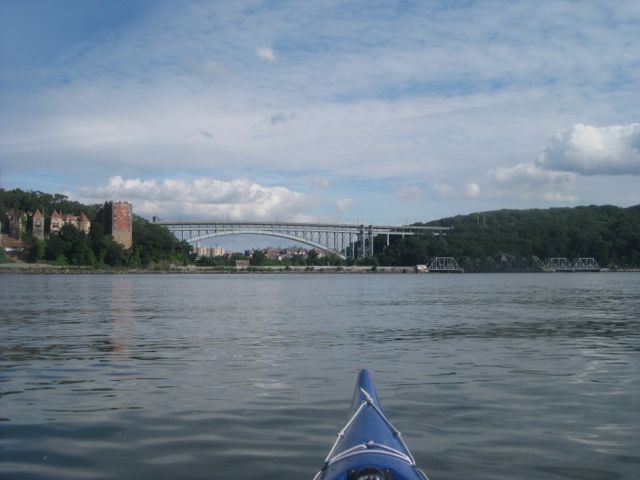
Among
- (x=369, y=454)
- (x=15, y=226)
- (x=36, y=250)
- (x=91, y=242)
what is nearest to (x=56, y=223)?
(x=15, y=226)

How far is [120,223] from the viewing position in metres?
169

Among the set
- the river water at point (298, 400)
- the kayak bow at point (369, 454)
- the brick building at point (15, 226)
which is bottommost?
the river water at point (298, 400)

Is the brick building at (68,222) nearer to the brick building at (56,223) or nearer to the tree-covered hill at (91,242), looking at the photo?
the brick building at (56,223)

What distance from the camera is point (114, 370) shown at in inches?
537

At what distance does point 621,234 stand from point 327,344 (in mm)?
189528

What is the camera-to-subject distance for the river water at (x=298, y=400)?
7.46m

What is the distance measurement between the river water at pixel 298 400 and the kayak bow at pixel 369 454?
3.91 feet

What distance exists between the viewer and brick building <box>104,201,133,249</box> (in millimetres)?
168125

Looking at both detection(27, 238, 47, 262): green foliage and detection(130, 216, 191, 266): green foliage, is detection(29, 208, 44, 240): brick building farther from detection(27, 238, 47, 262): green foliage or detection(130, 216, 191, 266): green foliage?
detection(130, 216, 191, 266): green foliage

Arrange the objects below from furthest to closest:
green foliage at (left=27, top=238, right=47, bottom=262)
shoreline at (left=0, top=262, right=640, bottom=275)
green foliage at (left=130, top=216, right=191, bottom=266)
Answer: green foliage at (left=130, top=216, right=191, bottom=266), green foliage at (left=27, top=238, right=47, bottom=262), shoreline at (left=0, top=262, right=640, bottom=275)

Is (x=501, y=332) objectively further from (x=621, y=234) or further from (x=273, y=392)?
(x=621, y=234)

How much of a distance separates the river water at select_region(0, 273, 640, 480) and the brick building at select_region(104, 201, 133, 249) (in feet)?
498

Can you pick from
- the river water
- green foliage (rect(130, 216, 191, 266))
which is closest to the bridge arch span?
green foliage (rect(130, 216, 191, 266))

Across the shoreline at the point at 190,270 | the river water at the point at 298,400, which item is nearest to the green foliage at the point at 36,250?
the shoreline at the point at 190,270
